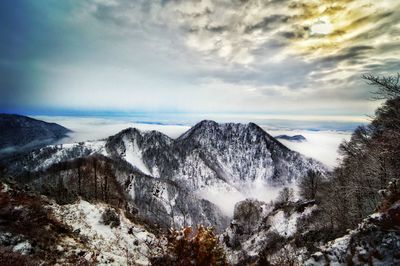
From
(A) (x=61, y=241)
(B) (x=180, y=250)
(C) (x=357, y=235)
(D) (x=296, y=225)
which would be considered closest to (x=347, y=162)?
(D) (x=296, y=225)

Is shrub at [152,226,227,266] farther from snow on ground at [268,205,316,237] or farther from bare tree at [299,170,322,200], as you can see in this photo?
bare tree at [299,170,322,200]

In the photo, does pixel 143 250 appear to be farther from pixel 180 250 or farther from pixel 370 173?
pixel 370 173

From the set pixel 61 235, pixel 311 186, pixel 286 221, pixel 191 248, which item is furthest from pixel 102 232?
pixel 311 186

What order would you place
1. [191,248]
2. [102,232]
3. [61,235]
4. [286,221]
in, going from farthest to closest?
[286,221], [102,232], [61,235], [191,248]

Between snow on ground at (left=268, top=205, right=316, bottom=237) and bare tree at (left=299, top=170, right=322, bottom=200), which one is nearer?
snow on ground at (left=268, top=205, right=316, bottom=237)

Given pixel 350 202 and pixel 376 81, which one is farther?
pixel 350 202

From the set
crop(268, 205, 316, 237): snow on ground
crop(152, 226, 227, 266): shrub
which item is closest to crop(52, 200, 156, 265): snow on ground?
crop(152, 226, 227, 266): shrub

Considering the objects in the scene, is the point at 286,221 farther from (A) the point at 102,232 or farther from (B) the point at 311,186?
(A) the point at 102,232

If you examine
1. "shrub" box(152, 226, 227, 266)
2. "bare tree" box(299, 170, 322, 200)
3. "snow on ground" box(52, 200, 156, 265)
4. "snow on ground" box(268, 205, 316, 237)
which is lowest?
"snow on ground" box(268, 205, 316, 237)
